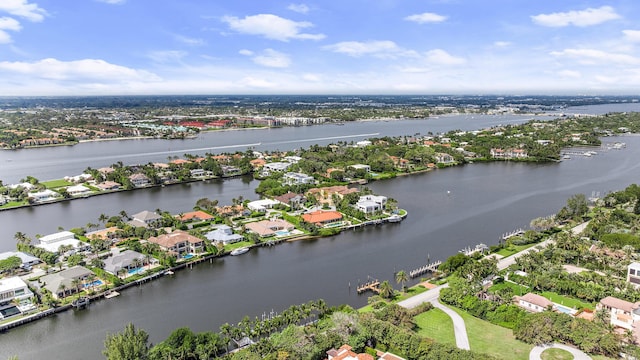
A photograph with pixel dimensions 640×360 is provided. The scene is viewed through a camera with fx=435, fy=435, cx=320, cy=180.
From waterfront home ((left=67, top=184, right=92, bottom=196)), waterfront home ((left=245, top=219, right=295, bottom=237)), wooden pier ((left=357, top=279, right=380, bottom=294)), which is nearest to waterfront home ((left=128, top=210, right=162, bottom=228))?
waterfront home ((left=245, top=219, right=295, bottom=237))

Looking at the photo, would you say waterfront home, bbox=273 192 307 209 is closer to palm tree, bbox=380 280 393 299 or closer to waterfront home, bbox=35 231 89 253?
waterfront home, bbox=35 231 89 253

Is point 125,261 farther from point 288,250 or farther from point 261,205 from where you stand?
point 261,205

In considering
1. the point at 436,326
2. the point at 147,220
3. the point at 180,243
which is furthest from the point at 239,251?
the point at 436,326

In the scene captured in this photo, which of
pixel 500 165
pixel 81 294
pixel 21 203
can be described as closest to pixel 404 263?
pixel 81 294

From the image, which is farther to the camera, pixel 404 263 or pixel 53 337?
pixel 404 263

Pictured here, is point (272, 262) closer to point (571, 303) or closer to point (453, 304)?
point (453, 304)

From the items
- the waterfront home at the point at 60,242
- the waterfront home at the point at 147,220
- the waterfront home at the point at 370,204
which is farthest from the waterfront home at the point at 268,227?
the waterfront home at the point at 60,242
